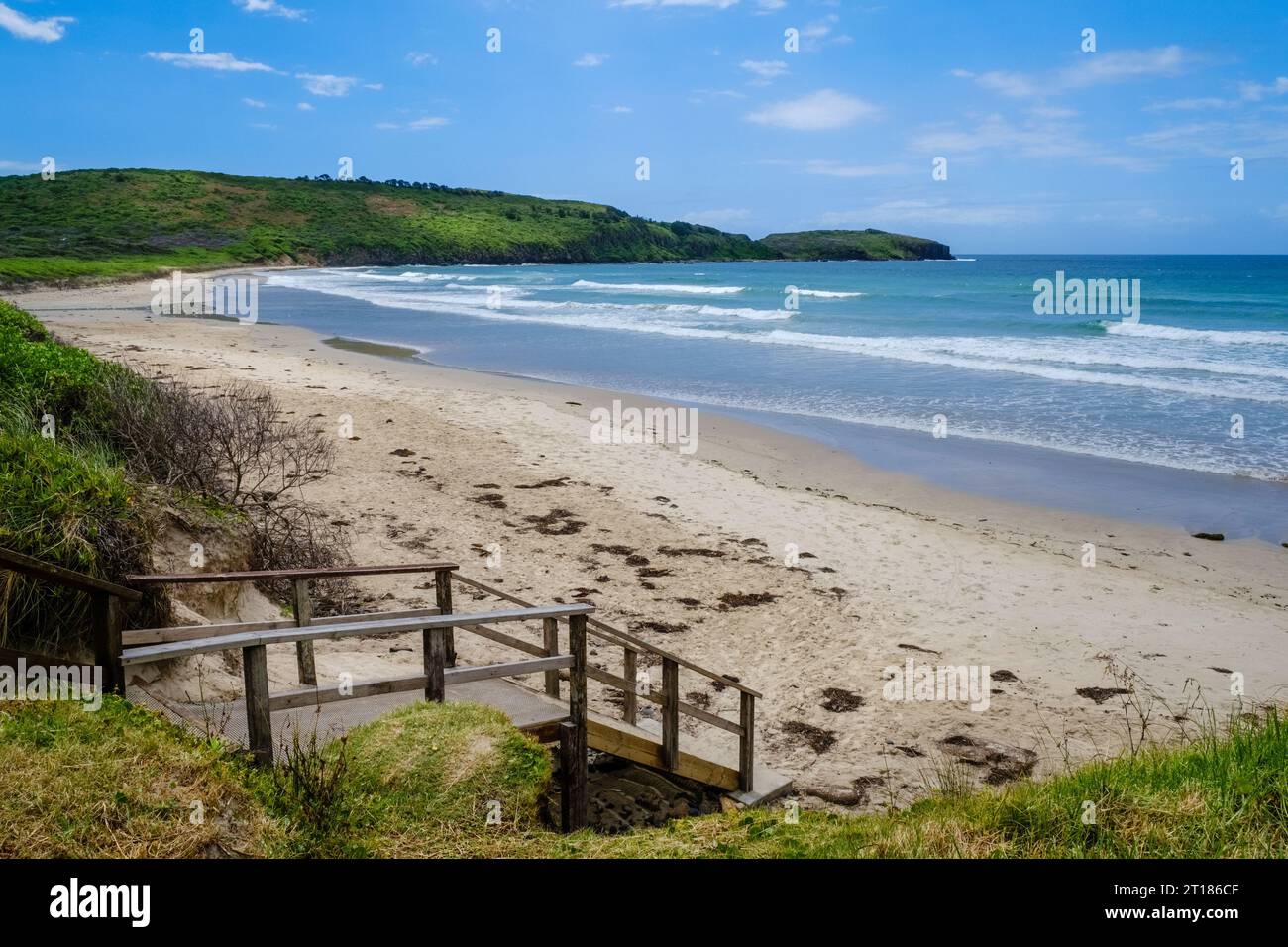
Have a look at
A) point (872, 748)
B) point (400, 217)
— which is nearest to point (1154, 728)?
point (872, 748)

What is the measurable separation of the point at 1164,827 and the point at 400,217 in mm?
151744

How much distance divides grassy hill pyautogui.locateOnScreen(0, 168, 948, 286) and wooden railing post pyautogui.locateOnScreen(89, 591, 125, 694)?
6080 centimetres

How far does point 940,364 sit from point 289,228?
110813 mm

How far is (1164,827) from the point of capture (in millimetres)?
4363

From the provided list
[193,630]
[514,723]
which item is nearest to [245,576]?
[193,630]

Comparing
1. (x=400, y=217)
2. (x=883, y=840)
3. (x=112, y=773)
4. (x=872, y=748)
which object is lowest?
(x=872, y=748)

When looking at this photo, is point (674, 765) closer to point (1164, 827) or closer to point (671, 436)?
point (1164, 827)

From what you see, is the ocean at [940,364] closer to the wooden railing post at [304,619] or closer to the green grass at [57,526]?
the wooden railing post at [304,619]

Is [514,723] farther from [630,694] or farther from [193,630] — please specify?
[193,630]

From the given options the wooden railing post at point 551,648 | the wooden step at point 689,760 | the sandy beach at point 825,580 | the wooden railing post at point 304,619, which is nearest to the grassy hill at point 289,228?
the sandy beach at point 825,580

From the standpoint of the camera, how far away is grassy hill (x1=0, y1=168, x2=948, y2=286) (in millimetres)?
85125

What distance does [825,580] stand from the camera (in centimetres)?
1225

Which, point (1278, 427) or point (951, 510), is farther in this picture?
point (1278, 427)

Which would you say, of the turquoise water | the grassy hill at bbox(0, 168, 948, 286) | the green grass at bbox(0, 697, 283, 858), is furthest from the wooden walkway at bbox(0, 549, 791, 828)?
the grassy hill at bbox(0, 168, 948, 286)
